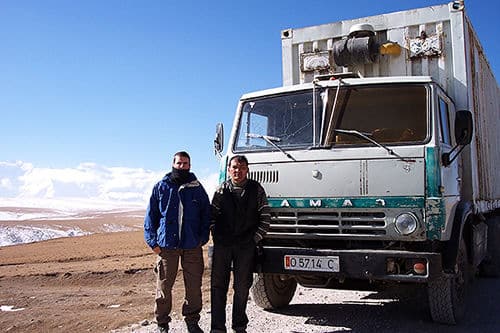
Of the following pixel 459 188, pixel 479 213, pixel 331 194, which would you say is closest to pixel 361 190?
pixel 331 194

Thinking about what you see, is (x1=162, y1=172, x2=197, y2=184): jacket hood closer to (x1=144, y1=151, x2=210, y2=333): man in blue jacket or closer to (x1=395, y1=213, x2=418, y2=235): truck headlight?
(x1=144, y1=151, x2=210, y2=333): man in blue jacket

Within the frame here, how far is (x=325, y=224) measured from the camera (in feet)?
15.3

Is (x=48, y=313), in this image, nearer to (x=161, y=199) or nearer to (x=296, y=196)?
(x=161, y=199)

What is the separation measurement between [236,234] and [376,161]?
5.01ft

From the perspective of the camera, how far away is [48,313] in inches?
279

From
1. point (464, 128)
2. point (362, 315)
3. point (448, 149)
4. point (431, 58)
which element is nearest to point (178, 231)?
point (362, 315)

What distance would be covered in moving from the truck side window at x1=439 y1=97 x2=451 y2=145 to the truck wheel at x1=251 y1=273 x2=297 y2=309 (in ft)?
8.29

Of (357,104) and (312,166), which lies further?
(357,104)

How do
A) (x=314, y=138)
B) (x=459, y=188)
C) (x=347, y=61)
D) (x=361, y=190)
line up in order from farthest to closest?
(x=347, y=61), (x=459, y=188), (x=314, y=138), (x=361, y=190)

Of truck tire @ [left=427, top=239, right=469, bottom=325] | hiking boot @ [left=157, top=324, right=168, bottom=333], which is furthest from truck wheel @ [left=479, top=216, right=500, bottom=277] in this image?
hiking boot @ [left=157, top=324, right=168, bottom=333]

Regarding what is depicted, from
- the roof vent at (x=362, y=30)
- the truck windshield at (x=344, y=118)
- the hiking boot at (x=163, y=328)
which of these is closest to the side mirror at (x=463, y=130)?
the truck windshield at (x=344, y=118)

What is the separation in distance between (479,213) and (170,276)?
13.6 ft

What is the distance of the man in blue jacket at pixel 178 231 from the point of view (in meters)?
4.50

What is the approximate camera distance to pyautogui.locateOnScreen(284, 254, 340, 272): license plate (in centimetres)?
452
